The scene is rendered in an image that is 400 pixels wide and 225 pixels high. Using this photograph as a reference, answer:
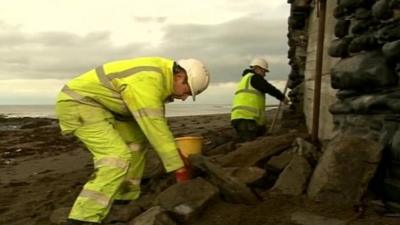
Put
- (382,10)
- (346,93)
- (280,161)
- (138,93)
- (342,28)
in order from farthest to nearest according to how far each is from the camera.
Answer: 1. (342,28)
2. (280,161)
3. (346,93)
4. (138,93)
5. (382,10)

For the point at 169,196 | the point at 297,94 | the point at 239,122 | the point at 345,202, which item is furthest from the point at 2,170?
the point at 345,202

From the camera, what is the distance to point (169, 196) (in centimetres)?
571

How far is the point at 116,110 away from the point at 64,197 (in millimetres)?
2512

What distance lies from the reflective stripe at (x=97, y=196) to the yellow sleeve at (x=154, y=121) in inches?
27.6

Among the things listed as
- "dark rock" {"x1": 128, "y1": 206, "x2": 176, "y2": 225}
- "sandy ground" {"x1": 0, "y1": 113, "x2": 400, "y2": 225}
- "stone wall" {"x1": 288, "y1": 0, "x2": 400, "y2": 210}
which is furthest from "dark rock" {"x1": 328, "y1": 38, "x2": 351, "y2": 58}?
"dark rock" {"x1": 128, "y1": 206, "x2": 176, "y2": 225}

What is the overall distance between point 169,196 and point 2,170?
7.57 m

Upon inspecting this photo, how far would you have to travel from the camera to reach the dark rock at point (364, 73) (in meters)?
5.30

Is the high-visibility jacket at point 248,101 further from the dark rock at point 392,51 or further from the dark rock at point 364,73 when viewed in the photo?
the dark rock at point 392,51

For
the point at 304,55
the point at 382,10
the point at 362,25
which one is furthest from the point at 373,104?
the point at 304,55

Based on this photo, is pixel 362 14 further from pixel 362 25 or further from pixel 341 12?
pixel 341 12

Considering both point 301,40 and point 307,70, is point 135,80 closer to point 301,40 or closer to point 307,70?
point 307,70

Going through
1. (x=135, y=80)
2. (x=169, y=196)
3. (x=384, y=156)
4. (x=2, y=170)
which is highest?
(x=135, y=80)

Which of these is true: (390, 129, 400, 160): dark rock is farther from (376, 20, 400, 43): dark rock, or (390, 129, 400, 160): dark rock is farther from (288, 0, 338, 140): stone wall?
(288, 0, 338, 140): stone wall

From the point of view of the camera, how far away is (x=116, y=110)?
5945 millimetres
